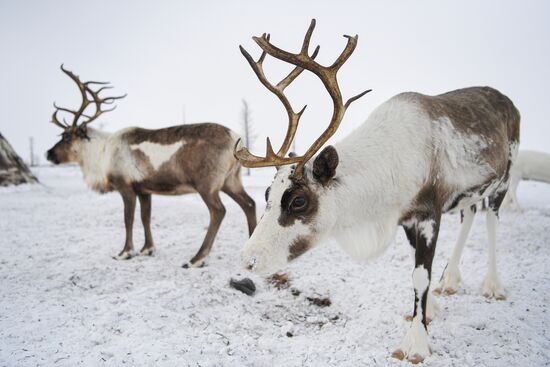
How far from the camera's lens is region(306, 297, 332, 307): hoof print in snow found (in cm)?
374

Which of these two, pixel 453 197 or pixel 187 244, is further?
pixel 187 244

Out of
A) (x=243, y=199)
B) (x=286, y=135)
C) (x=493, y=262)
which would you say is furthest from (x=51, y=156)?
(x=493, y=262)

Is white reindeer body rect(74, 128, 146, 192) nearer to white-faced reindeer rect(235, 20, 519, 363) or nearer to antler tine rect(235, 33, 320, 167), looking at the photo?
antler tine rect(235, 33, 320, 167)

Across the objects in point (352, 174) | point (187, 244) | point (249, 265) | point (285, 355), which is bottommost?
point (187, 244)

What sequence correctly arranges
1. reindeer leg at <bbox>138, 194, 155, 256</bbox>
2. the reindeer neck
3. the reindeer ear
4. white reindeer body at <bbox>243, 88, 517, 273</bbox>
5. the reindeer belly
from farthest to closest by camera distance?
the reindeer neck → reindeer leg at <bbox>138, 194, 155, 256</bbox> → the reindeer belly → white reindeer body at <bbox>243, 88, 517, 273</bbox> → the reindeer ear

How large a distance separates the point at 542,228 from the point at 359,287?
16.4 feet

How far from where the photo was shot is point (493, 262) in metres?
3.93

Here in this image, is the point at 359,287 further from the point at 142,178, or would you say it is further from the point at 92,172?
the point at 92,172

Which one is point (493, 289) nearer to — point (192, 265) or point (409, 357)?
point (409, 357)

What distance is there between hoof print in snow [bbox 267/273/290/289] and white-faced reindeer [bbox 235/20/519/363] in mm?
1406

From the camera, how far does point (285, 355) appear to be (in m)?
2.67

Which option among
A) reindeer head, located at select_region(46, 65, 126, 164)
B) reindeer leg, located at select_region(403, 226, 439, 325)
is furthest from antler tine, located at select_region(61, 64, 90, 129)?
reindeer leg, located at select_region(403, 226, 439, 325)

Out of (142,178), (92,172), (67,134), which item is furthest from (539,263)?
(67,134)

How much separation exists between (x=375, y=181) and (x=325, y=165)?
51 centimetres
